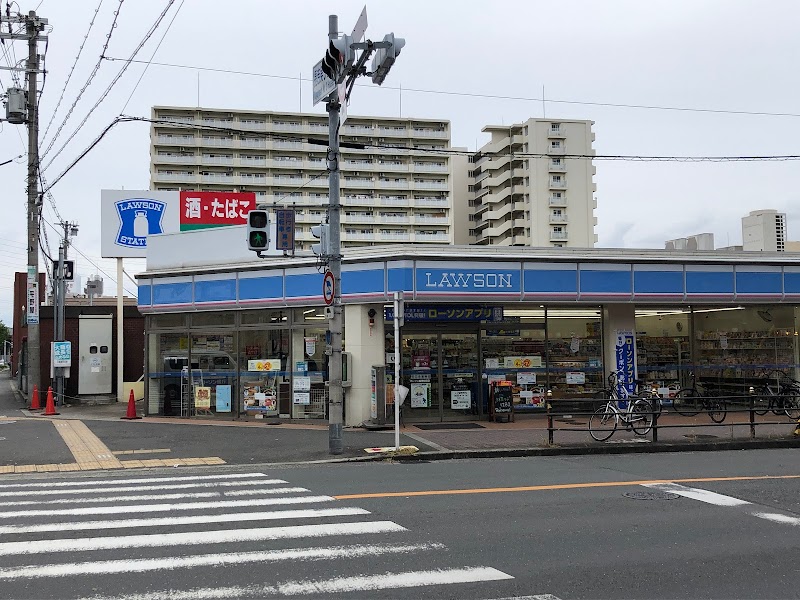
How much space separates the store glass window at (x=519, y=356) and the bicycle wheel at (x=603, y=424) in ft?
12.4

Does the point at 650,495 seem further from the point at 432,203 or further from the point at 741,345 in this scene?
the point at 432,203

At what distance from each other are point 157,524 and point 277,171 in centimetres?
8028

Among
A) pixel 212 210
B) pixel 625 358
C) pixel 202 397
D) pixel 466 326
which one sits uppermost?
pixel 212 210

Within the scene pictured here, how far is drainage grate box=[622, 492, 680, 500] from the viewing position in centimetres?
938

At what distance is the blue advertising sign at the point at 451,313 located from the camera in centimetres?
1864

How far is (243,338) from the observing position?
2012cm

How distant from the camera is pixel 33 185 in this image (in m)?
25.5

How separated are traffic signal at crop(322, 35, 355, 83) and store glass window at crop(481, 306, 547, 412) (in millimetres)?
8669

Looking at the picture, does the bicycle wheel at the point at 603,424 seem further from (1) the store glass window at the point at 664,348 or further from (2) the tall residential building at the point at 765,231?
(2) the tall residential building at the point at 765,231

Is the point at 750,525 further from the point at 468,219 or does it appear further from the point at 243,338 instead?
the point at 468,219

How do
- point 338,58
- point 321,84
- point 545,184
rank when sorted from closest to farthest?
point 338,58 < point 321,84 < point 545,184

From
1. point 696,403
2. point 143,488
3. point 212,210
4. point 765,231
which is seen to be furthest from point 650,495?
point 212,210

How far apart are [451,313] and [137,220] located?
1504cm

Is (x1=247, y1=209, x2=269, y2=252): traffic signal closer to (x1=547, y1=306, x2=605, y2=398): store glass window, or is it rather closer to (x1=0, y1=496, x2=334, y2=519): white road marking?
(x1=0, y1=496, x2=334, y2=519): white road marking
